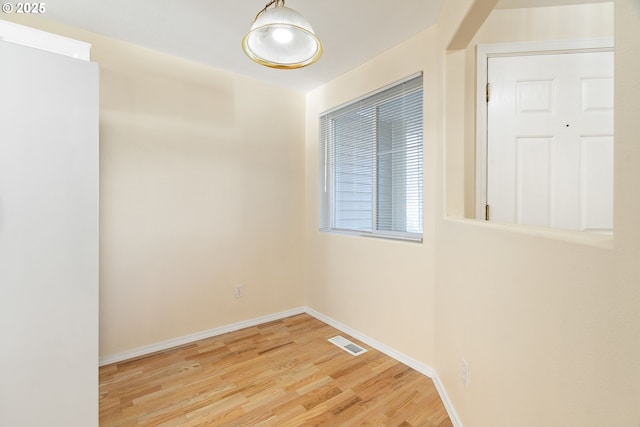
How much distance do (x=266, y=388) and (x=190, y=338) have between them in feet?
3.60

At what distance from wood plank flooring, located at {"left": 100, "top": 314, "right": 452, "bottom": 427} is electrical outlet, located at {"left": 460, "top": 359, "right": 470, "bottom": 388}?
356 mm

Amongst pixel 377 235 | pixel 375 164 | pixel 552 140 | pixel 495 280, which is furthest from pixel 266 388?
pixel 552 140

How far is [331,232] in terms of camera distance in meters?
3.18

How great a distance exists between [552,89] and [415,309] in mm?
1759

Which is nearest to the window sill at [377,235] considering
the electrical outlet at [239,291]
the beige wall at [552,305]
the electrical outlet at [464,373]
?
the beige wall at [552,305]

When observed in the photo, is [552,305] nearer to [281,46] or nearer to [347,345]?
[281,46]

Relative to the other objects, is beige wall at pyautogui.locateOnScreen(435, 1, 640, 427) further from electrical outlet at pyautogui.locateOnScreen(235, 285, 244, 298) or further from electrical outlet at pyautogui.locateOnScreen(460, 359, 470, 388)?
electrical outlet at pyautogui.locateOnScreen(235, 285, 244, 298)

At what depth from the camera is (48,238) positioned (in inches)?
49.1

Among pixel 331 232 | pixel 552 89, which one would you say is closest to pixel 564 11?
pixel 552 89

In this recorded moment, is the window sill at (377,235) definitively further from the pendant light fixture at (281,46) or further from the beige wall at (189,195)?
the pendant light fixture at (281,46)

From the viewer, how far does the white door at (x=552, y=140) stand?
5.47 feet

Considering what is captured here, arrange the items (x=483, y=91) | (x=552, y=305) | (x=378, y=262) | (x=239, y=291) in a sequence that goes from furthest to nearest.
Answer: (x=239, y=291), (x=378, y=262), (x=483, y=91), (x=552, y=305)

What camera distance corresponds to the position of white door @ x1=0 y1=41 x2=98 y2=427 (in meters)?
1.17

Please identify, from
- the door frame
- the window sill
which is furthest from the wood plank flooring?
the door frame
